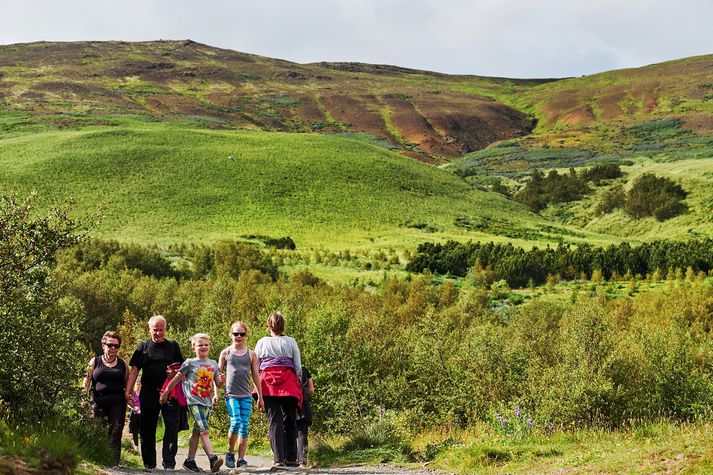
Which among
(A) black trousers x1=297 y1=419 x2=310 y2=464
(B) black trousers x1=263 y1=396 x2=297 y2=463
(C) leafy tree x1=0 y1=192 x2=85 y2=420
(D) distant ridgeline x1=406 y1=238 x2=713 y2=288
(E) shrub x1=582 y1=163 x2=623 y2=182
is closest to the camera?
(C) leafy tree x1=0 y1=192 x2=85 y2=420

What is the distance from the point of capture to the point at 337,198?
98.4 m

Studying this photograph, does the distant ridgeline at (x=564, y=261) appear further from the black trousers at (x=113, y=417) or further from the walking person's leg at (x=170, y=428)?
the black trousers at (x=113, y=417)

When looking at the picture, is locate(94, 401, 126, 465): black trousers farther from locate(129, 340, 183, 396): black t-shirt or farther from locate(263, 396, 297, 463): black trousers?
locate(263, 396, 297, 463): black trousers

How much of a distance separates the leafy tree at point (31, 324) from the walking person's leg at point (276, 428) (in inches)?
122

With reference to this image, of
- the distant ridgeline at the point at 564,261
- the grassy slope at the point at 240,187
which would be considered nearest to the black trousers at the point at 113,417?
the distant ridgeline at the point at 564,261

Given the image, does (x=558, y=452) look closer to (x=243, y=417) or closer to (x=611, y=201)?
(x=243, y=417)

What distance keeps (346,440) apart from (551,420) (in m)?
8.04

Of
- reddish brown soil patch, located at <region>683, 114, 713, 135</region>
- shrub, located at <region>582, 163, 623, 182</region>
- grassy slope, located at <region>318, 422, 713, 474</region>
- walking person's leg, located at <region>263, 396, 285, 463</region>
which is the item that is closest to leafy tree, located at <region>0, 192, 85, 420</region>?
walking person's leg, located at <region>263, 396, 285, 463</region>

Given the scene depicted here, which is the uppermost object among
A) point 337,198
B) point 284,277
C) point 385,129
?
point 385,129

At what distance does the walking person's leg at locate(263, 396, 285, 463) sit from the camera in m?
11.2

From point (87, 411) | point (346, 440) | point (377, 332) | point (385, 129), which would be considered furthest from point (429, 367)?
point (385, 129)

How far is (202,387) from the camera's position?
1114 centimetres

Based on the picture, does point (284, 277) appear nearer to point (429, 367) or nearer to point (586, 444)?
point (429, 367)

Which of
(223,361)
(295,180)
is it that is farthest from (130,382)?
(295,180)
